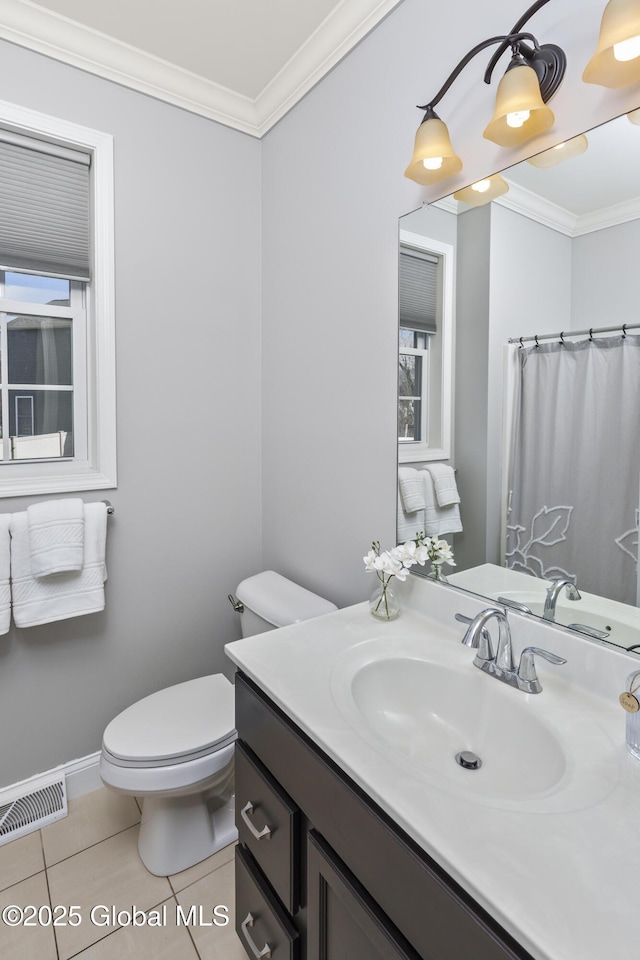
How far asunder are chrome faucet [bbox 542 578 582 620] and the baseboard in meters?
1.68

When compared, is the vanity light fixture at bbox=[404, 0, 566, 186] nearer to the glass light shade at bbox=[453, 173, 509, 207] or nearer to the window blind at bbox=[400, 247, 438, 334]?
the glass light shade at bbox=[453, 173, 509, 207]

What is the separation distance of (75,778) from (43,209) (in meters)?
1.97

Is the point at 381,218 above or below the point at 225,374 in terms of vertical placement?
above

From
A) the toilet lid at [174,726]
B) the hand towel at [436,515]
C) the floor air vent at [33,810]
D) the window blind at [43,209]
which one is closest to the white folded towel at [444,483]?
the hand towel at [436,515]

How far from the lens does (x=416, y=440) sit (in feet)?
4.47

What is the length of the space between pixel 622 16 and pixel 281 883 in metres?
1.63

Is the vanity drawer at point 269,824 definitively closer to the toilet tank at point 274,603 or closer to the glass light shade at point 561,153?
the toilet tank at point 274,603

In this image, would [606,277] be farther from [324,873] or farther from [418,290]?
[324,873]

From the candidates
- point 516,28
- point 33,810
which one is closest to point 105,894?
point 33,810

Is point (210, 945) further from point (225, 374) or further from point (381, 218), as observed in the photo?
point (381, 218)

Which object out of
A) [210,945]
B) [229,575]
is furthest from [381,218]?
[210,945]

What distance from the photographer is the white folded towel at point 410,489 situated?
1353 mm

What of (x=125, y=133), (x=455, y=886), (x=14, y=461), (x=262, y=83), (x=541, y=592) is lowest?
(x=455, y=886)

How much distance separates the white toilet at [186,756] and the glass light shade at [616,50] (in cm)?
141
